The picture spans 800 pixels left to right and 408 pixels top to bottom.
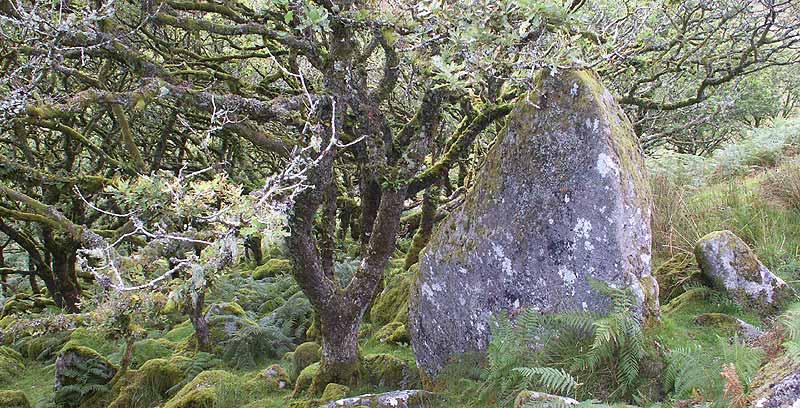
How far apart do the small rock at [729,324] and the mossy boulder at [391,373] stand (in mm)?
3032

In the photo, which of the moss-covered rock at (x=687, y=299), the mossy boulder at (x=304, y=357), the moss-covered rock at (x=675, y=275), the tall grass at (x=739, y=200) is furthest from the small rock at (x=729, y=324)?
the mossy boulder at (x=304, y=357)

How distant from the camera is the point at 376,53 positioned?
10367 mm

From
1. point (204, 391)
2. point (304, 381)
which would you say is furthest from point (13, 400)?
point (304, 381)

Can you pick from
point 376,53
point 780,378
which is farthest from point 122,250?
point 780,378

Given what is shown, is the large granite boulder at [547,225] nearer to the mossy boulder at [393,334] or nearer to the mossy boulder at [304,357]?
the mossy boulder at [393,334]

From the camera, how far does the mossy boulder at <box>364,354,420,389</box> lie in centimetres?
664

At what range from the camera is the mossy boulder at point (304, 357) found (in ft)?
25.5

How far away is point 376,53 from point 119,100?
6122 millimetres

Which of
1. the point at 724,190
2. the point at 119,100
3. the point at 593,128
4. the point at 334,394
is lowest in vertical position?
the point at 334,394

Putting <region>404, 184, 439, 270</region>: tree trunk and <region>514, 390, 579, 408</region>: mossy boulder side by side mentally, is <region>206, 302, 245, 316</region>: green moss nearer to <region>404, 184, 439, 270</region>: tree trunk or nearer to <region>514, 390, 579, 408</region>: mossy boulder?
<region>404, 184, 439, 270</region>: tree trunk

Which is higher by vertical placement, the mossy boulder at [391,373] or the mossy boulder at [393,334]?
the mossy boulder at [393,334]

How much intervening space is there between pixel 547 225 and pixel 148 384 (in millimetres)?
6157

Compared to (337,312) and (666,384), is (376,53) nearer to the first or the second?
(337,312)

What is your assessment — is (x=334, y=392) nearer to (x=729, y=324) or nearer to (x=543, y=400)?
(x=543, y=400)
